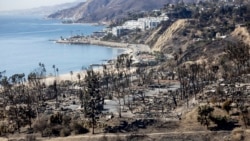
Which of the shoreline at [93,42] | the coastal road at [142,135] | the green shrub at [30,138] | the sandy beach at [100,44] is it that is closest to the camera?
the coastal road at [142,135]

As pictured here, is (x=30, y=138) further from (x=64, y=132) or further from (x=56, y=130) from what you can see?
(x=64, y=132)

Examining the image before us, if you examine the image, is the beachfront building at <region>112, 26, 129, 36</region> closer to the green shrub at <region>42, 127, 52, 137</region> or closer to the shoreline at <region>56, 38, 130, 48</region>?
the shoreline at <region>56, 38, 130, 48</region>

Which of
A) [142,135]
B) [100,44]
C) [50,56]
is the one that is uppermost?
[142,135]

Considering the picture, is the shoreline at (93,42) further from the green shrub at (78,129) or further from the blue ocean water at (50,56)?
the green shrub at (78,129)

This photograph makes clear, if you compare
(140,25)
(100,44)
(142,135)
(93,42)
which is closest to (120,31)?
(140,25)

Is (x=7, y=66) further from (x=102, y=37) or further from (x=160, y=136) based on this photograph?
(x=160, y=136)

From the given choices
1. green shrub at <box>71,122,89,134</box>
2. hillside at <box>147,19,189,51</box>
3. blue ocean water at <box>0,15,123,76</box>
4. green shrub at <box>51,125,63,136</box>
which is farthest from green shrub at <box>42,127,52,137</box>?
hillside at <box>147,19,189,51</box>

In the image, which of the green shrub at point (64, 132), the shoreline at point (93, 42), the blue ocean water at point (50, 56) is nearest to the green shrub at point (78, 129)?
the green shrub at point (64, 132)

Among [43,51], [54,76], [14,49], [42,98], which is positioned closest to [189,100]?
[42,98]
